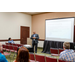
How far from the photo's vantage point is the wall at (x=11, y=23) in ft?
25.2

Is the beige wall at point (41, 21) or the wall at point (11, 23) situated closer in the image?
the wall at point (11, 23)

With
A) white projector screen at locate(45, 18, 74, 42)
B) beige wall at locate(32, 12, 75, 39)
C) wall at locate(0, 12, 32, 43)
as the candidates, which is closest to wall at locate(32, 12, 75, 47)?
beige wall at locate(32, 12, 75, 39)

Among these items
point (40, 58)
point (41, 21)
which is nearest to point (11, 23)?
point (41, 21)

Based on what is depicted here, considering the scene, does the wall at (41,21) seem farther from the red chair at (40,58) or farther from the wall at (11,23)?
the red chair at (40,58)

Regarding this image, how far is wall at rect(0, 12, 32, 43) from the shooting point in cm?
768

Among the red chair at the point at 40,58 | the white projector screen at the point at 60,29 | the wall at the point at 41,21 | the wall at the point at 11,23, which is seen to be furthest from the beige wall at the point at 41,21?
the red chair at the point at 40,58

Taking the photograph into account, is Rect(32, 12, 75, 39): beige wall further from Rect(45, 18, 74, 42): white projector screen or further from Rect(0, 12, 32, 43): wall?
Rect(0, 12, 32, 43): wall

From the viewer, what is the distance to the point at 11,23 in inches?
324

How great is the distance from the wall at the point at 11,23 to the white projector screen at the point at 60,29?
2.52 m

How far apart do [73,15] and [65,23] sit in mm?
835

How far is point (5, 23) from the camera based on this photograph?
781cm

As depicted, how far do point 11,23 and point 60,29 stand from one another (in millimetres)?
4308

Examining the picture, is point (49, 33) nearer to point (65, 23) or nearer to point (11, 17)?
point (65, 23)
